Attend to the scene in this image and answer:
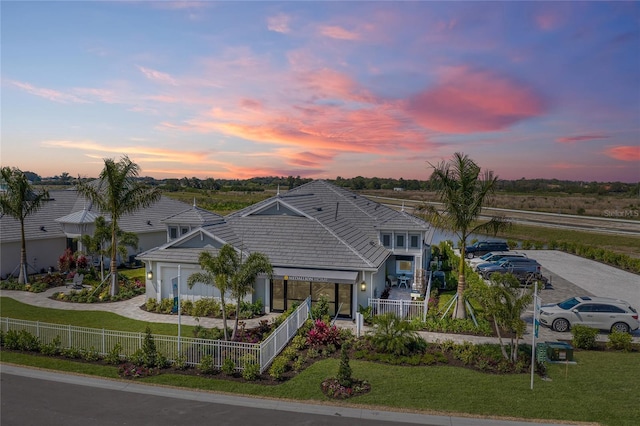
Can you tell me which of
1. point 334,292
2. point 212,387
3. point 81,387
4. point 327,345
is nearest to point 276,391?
point 212,387

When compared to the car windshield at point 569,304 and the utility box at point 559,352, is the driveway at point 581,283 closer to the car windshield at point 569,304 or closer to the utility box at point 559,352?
the car windshield at point 569,304

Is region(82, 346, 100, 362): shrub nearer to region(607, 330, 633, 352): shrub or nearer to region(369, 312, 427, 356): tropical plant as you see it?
region(369, 312, 427, 356): tropical plant

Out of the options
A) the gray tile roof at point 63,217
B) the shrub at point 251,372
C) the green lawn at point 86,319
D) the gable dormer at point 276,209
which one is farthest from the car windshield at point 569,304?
the gray tile roof at point 63,217

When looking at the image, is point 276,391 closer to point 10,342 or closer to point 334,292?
point 334,292

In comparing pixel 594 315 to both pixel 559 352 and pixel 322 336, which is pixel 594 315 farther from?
pixel 322 336

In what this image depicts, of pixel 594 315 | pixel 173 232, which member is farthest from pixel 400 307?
pixel 173 232

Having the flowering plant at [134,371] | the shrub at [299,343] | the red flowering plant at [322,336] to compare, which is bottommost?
the flowering plant at [134,371]

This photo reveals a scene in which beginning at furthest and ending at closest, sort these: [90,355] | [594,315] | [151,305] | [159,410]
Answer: [151,305]
[594,315]
[90,355]
[159,410]
